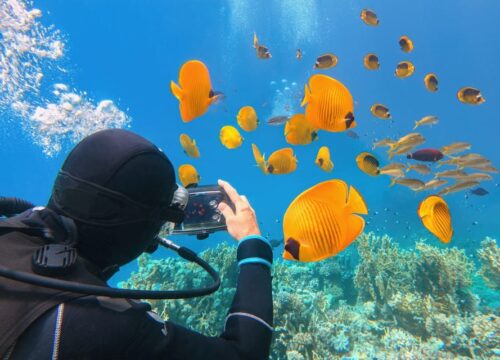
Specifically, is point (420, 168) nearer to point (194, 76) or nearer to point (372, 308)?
point (372, 308)

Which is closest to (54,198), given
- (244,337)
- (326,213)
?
(244,337)

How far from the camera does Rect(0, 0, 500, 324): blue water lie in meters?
44.3

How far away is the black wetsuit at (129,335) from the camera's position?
1.01 m

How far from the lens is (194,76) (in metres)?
3.98

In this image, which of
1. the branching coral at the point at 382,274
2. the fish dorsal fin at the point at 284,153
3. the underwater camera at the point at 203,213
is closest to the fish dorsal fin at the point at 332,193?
the underwater camera at the point at 203,213

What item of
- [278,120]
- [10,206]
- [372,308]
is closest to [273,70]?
[278,120]

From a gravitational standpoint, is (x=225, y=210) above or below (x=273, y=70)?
below

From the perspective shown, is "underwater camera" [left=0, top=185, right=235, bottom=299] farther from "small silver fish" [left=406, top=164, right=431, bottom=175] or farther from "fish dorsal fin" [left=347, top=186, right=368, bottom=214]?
"small silver fish" [left=406, top=164, right=431, bottom=175]

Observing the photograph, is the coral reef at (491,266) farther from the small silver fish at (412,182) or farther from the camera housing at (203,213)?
the camera housing at (203,213)

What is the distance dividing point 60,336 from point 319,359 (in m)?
5.56

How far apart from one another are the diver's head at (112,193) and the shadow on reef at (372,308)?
498cm

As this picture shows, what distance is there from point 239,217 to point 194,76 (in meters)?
2.36

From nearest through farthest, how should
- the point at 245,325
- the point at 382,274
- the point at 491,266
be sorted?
1. the point at 245,325
2. the point at 382,274
3. the point at 491,266

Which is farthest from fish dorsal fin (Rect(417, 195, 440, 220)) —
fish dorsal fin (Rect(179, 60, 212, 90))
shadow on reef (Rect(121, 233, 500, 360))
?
shadow on reef (Rect(121, 233, 500, 360))
